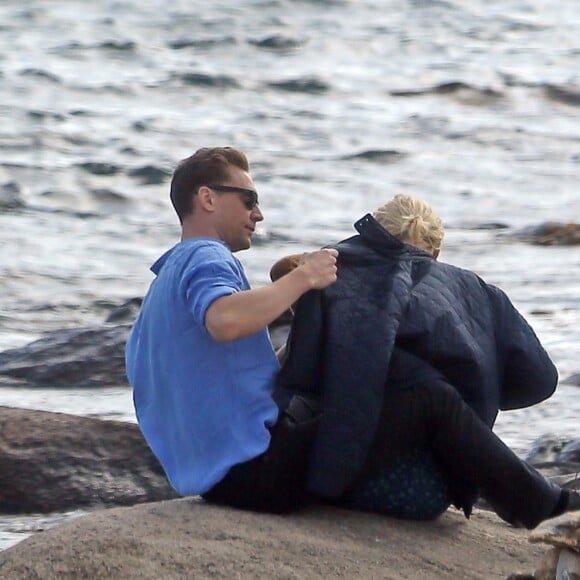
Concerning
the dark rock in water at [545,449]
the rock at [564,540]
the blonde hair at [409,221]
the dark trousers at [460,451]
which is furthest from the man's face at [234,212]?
the dark rock in water at [545,449]

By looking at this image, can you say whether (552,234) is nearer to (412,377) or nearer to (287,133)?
(287,133)

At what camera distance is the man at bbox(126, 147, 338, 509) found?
15.7ft

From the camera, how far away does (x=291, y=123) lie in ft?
68.9

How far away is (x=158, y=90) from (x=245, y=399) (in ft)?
60.3

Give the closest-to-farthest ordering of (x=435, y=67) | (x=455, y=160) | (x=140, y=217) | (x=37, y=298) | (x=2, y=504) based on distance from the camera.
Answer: (x=2, y=504)
(x=37, y=298)
(x=140, y=217)
(x=455, y=160)
(x=435, y=67)

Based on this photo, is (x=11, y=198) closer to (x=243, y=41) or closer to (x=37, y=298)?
(x=37, y=298)

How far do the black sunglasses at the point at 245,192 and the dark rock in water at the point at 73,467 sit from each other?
1.97m

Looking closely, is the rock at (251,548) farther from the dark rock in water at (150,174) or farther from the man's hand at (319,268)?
the dark rock in water at (150,174)

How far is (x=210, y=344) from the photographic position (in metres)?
4.88

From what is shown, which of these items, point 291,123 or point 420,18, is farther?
point 420,18

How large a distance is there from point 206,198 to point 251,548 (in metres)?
1.06

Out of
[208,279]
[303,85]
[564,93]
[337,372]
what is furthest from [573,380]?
[303,85]

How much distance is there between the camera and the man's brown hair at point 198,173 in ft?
16.7

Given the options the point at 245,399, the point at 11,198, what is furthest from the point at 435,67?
the point at 245,399
